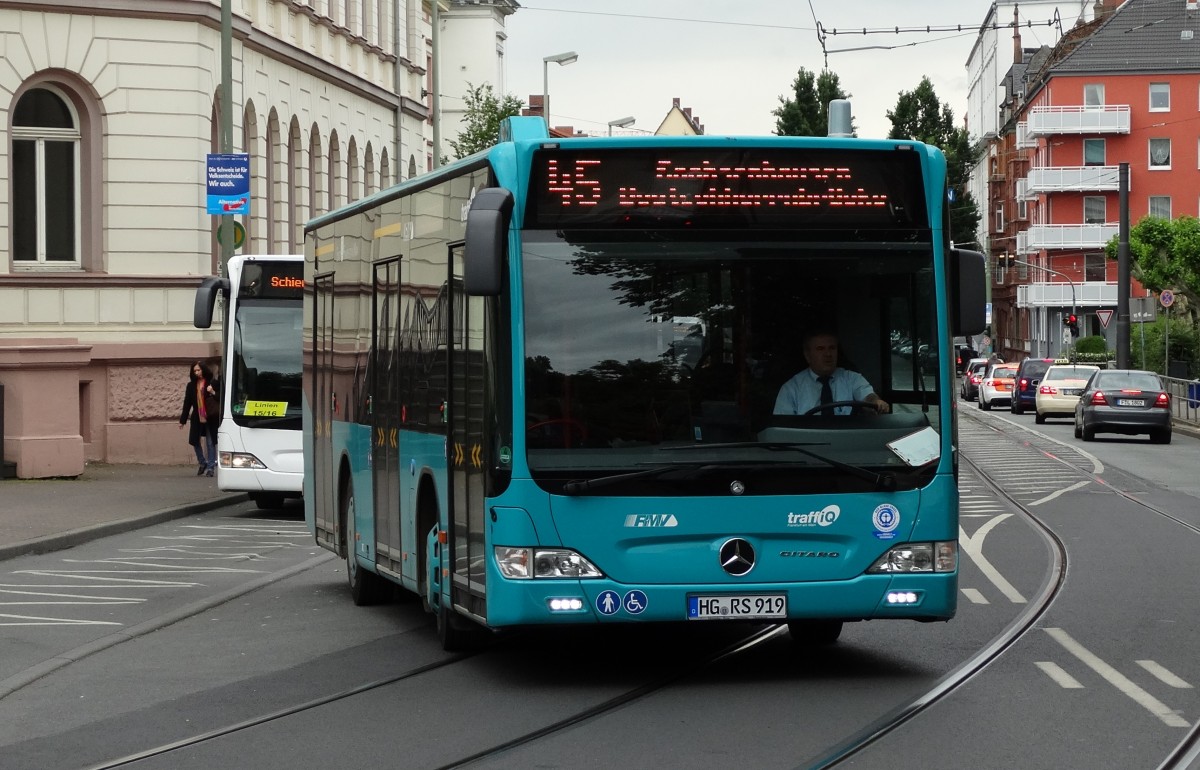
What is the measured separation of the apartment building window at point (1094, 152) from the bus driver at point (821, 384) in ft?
314

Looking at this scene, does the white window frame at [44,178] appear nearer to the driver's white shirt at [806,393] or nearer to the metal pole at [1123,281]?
the driver's white shirt at [806,393]

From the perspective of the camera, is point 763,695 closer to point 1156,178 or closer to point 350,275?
point 350,275

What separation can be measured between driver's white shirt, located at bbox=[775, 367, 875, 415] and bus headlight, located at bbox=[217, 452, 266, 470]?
15.1m

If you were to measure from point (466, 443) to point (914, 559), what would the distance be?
7.54 ft

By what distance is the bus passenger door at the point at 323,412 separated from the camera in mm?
14969

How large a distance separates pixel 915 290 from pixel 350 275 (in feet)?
17.0

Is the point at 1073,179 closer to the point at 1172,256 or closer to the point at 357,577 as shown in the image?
the point at 1172,256

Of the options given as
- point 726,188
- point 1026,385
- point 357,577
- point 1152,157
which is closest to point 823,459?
point 726,188

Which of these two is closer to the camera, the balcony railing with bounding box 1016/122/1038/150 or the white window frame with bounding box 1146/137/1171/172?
the white window frame with bounding box 1146/137/1171/172

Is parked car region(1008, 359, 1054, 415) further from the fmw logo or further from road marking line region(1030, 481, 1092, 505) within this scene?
the fmw logo

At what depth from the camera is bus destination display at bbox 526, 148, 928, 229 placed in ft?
32.0

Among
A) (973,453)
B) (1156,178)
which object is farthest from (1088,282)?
(973,453)

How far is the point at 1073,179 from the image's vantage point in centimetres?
10250

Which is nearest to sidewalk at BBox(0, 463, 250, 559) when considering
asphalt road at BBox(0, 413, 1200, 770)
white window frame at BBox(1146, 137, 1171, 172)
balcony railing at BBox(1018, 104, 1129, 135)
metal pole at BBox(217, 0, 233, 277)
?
asphalt road at BBox(0, 413, 1200, 770)
